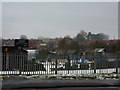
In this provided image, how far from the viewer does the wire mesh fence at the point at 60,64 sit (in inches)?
446

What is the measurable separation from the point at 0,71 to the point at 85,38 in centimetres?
1089

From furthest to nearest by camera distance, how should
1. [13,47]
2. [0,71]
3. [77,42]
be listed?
[77,42], [13,47], [0,71]

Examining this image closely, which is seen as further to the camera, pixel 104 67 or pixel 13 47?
pixel 13 47

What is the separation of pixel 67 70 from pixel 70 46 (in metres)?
7.91

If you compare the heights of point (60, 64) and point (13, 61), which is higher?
point (13, 61)

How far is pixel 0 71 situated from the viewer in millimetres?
10914

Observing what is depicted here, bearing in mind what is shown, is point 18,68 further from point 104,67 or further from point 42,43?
point 42,43

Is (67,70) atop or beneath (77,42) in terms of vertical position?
beneath

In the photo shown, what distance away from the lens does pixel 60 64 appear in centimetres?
1158

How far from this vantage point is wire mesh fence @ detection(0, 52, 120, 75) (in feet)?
37.1

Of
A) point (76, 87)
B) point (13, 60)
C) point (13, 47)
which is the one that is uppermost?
point (13, 47)

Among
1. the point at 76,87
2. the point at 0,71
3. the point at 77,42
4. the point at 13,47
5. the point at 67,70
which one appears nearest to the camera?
the point at 76,87

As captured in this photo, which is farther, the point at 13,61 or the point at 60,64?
the point at 60,64

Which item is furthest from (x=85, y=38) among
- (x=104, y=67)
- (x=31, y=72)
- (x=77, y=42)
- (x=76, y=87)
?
(x=76, y=87)
